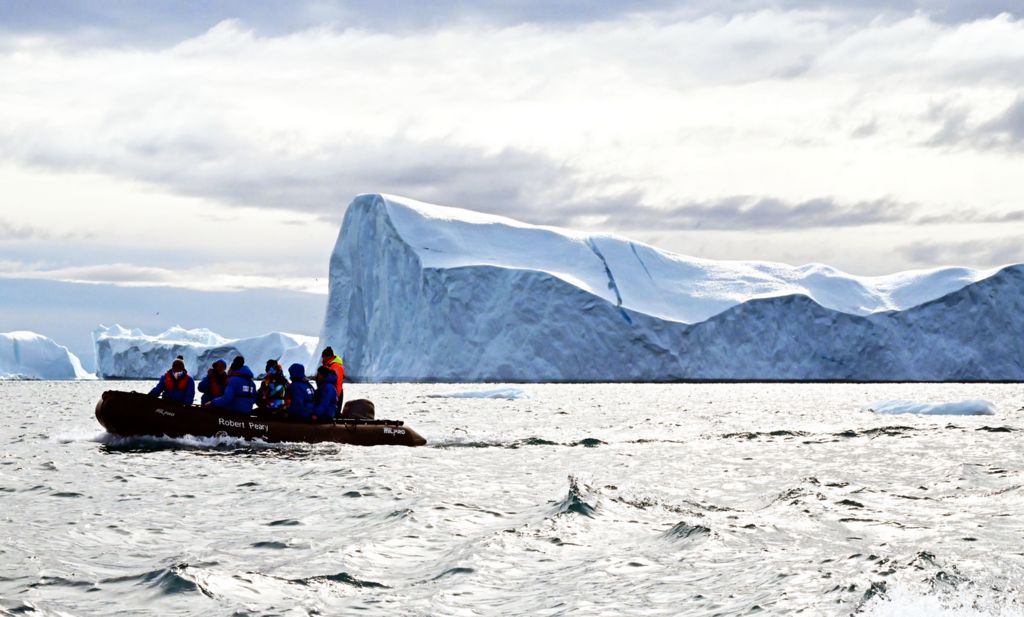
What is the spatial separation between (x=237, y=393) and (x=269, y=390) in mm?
598

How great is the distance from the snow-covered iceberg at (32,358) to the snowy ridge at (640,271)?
48.2 m

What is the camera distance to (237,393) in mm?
16656

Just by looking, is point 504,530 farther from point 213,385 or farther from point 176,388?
point 176,388

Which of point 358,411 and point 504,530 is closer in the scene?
point 504,530

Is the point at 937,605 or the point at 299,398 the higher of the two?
the point at 299,398

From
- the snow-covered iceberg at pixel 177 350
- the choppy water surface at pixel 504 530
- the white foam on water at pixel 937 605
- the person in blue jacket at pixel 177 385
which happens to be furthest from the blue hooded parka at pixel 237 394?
the snow-covered iceberg at pixel 177 350

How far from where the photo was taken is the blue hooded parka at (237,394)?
16.6 m

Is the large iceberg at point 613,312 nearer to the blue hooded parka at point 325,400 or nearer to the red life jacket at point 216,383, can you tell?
the red life jacket at point 216,383

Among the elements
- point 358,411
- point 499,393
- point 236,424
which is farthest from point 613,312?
point 236,424

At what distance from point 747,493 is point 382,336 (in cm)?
4884

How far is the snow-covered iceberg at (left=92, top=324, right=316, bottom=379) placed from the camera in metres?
81.1

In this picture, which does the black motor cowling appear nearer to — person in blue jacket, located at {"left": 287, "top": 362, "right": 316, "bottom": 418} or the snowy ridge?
person in blue jacket, located at {"left": 287, "top": 362, "right": 316, "bottom": 418}

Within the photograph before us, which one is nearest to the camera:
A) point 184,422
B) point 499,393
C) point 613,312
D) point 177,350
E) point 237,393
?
point 184,422

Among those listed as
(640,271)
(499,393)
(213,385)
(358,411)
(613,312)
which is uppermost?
(640,271)
